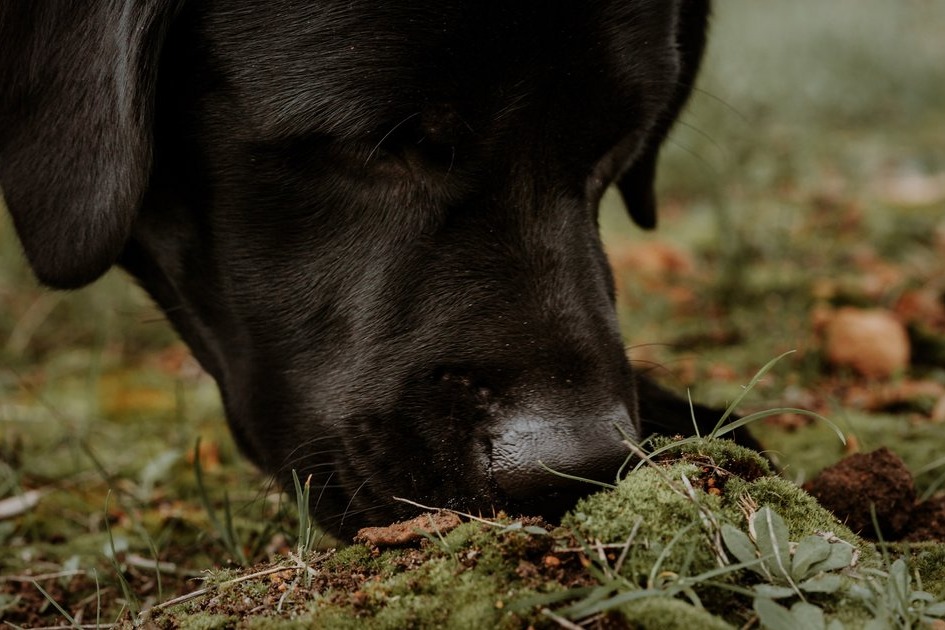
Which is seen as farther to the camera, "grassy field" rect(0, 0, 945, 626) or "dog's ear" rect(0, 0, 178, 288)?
"grassy field" rect(0, 0, 945, 626)

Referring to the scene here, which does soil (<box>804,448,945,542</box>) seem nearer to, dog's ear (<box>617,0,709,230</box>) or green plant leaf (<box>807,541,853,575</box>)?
green plant leaf (<box>807,541,853,575</box>)

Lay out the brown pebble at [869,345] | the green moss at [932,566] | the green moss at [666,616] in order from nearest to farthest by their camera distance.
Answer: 1. the green moss at [666,616]
2. the green moss at [932,566]
3. the brown pebble at [869,345]

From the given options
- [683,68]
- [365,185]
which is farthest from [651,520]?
[683,68]

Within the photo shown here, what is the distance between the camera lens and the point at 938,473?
2.48 meters

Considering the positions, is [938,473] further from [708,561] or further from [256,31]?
[256,31]

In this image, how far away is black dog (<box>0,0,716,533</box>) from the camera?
6.30ft

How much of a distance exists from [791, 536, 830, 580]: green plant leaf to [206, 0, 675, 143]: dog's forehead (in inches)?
41.2

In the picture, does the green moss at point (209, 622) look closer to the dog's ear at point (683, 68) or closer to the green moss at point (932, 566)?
the green moss at point (932, 566)

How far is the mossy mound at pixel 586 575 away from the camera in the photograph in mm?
1281

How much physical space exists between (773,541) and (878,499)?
2.40 ft

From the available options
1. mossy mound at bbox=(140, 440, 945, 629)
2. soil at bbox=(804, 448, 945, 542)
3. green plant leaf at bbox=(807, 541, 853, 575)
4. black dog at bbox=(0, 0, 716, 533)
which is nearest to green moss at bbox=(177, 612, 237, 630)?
mossy mound at bbox=(140, 440, 945, 629)

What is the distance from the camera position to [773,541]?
1.35m

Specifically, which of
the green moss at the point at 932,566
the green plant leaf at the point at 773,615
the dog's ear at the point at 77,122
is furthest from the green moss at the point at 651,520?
the dog's ear at the point at 77,122

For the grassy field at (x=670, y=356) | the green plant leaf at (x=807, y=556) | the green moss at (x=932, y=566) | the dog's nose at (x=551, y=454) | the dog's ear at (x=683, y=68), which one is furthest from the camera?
the dog's ear at (x=683, y=68)
